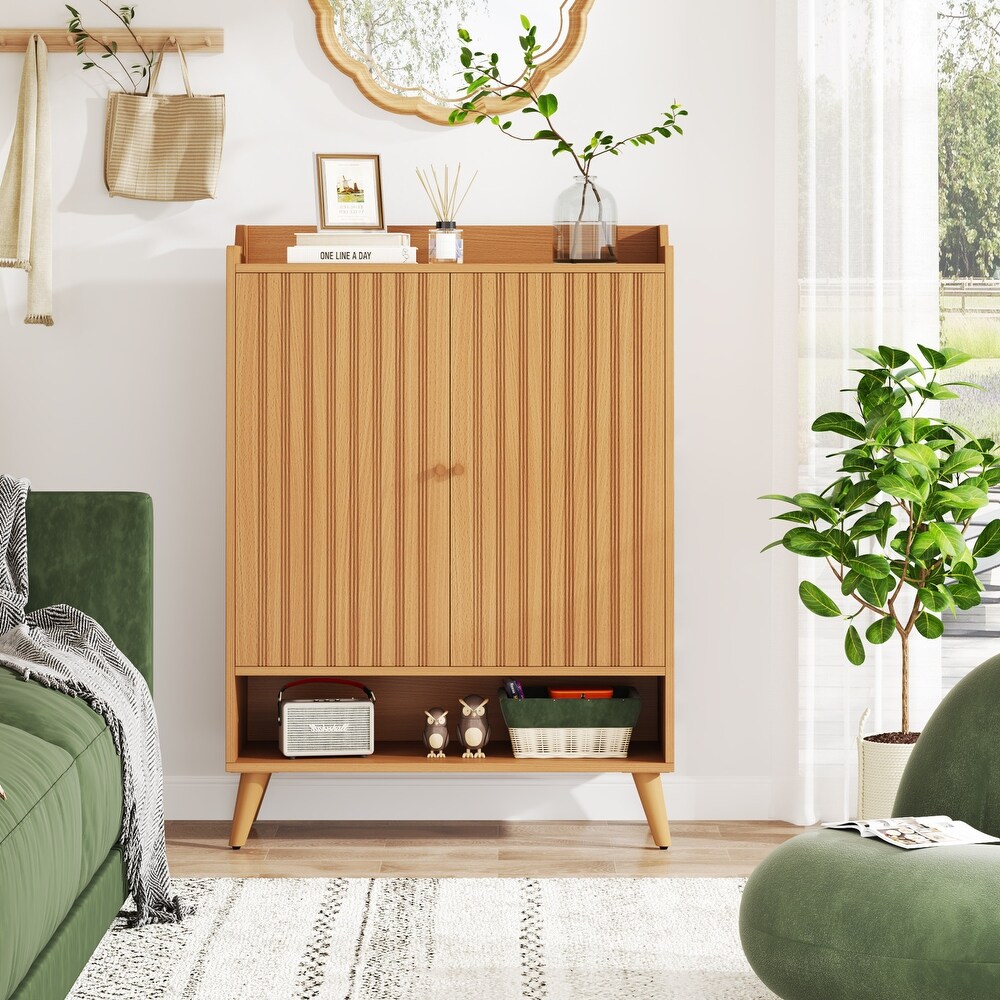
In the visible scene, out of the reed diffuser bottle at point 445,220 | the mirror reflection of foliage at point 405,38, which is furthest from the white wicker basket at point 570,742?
the mirror reflection of foliage at point 405,38

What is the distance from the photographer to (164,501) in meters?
3.37

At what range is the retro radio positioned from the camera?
3.05 meters

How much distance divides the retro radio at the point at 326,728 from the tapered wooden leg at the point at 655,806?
0.68 metres

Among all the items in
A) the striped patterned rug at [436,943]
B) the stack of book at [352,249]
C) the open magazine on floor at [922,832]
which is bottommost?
the striped patterned rug at [436,943]

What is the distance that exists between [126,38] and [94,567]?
4.91 feet

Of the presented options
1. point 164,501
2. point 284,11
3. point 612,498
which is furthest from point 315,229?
point 612,498

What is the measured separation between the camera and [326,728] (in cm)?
306

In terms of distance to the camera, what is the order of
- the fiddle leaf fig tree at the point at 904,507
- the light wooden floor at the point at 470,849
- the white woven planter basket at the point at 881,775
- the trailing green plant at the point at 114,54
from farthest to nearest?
the trailing green plant at the point at 114,54
the light wooden floor at the point at 470,849
the white woven planter basket at the point at 881,775
the fiddle leaf fig tree at the point at 904,507

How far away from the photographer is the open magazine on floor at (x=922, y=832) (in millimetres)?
1886

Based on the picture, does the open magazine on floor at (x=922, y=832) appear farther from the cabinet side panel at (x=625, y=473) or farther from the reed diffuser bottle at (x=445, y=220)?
the reed diffuser bottle at (x=445, y=220)

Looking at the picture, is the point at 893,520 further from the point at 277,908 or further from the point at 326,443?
the point at 277,908

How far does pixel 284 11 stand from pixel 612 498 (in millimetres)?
1594

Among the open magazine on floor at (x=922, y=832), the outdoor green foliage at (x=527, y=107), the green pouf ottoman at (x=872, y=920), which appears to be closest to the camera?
the green pouf ottoman at (x=872, y=920)

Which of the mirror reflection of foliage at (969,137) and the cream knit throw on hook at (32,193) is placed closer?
the cream knit throw on hook at (32,193)
